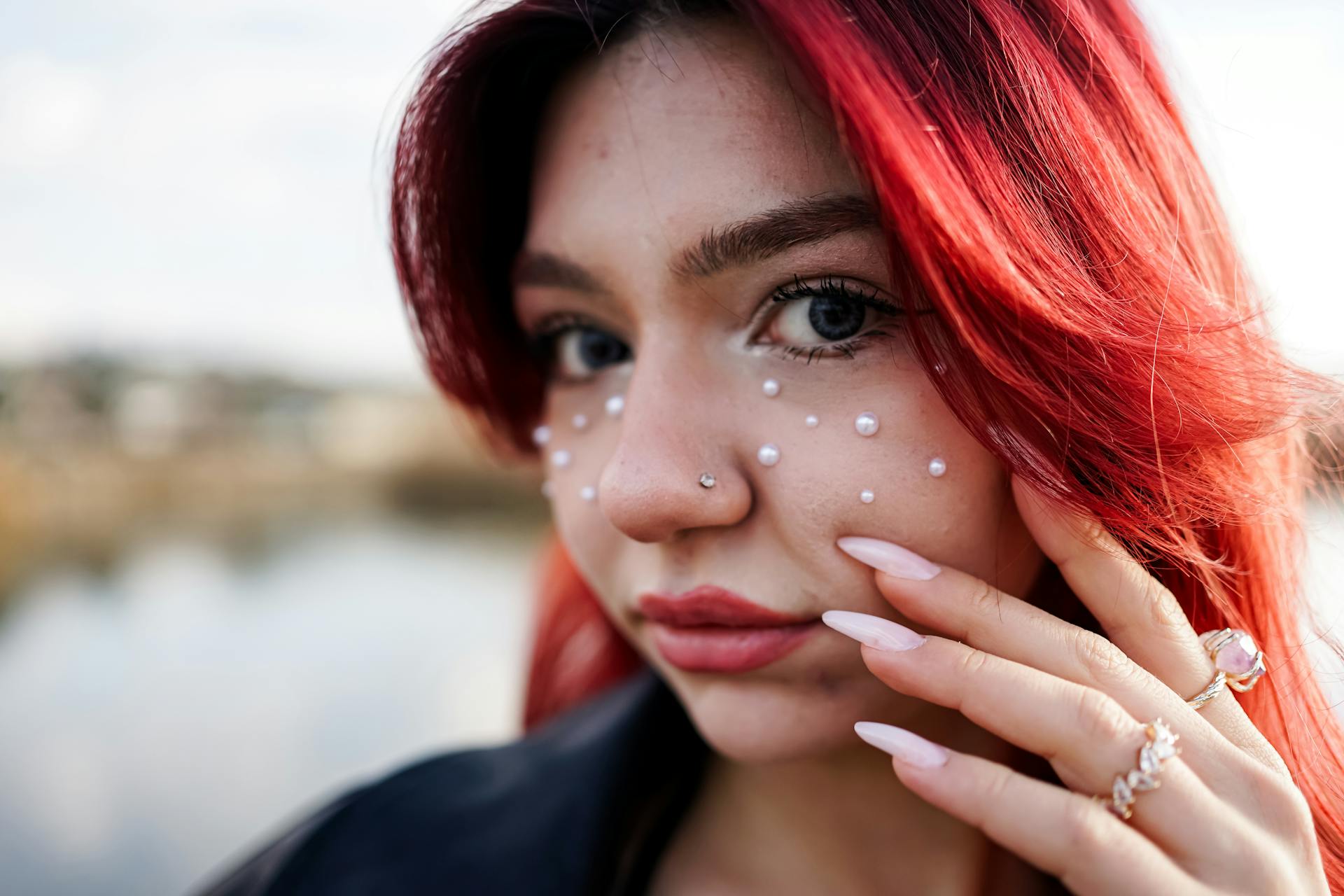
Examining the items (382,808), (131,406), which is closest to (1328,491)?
(382,808)

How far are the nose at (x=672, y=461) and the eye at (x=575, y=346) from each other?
0.28 metres

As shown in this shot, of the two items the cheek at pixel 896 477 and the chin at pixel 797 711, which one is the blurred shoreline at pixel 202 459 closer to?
the chin at pixel 797 711

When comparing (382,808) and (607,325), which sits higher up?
(607,325)

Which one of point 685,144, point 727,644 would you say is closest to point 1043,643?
point 727,644

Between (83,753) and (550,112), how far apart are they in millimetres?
3520

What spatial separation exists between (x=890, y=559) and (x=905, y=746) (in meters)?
0.23

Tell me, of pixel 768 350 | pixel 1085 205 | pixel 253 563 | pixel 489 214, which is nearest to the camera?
pixel 1085 205

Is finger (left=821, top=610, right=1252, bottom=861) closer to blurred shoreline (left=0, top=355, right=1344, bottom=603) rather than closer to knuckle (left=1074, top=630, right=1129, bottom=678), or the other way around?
knuckle (left=1074, top=630, right=1129, bottom=678)

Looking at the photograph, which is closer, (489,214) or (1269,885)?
(1269,885)

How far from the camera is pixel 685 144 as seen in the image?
1.10 metres

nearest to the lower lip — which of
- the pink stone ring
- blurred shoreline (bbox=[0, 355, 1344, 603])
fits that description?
the pink stone ring

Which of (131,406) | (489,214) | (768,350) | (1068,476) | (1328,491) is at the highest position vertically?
(131,406)

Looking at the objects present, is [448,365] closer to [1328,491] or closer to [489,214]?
[489,214]

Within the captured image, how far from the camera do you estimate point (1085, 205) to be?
102 centimetres
